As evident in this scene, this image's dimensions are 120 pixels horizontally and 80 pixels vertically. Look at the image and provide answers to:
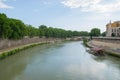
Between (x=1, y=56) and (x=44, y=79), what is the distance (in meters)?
10.7

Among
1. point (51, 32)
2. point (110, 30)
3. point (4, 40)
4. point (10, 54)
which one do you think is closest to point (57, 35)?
point (51, 32)

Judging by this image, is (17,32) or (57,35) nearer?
(17,32)

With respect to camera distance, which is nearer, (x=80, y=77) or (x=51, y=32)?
(x=80, y=77)

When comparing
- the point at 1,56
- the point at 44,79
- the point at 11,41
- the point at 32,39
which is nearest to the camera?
the point at 44,79

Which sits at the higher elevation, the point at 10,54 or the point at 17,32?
the point at 17,32

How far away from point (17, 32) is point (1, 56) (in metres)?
18.2

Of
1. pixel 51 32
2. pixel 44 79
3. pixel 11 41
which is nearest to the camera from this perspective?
pixel 44 79

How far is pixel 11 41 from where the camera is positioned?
39562 mm

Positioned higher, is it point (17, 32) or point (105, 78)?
point (17, 32)

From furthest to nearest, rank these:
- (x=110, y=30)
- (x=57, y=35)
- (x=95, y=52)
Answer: (x=57, y=35) < (x=110, y=30) < (x=95, y=52)

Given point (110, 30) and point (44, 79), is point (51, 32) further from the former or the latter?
point (44, 79)

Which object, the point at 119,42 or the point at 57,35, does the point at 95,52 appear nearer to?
the point at 119,42

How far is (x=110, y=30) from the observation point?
71.3 metres

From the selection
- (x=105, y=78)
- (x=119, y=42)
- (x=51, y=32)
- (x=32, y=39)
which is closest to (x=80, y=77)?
(x=105, y=78)
